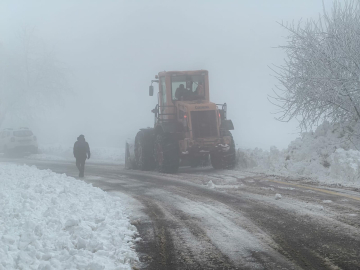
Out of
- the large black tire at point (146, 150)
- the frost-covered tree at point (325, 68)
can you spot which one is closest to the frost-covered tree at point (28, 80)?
the large black tire at point (146, 150)

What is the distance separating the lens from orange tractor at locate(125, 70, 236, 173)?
559 inches

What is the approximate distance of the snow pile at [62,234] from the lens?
4219 mm

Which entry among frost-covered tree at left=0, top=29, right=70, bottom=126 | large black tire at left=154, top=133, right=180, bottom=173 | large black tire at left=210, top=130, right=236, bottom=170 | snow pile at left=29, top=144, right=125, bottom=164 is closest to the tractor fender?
large black tire at left=154, top=133, right=180, bottom=173

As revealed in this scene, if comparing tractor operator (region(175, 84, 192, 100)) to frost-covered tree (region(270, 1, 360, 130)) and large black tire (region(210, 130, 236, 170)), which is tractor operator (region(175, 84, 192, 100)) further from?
frost-covered tree (region(270, 1, 360, 130))

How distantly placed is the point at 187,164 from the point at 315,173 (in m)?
5.84

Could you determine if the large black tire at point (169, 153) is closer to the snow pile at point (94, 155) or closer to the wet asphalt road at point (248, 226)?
the wet asphalt road at point (248, 226)

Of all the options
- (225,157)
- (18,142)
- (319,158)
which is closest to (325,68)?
(319,158)

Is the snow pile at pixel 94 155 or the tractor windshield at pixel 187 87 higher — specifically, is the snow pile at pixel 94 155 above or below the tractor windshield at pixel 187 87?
below

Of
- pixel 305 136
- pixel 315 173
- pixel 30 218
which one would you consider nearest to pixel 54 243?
pixel 30 218

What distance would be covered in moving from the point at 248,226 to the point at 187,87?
9.78 m

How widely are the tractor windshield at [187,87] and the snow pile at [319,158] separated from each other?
283 cm

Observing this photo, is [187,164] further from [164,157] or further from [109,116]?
[109,116]

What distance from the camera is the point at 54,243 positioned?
4801 millimetres

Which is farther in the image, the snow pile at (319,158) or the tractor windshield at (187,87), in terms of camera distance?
the tractor windshield at (187,87)
